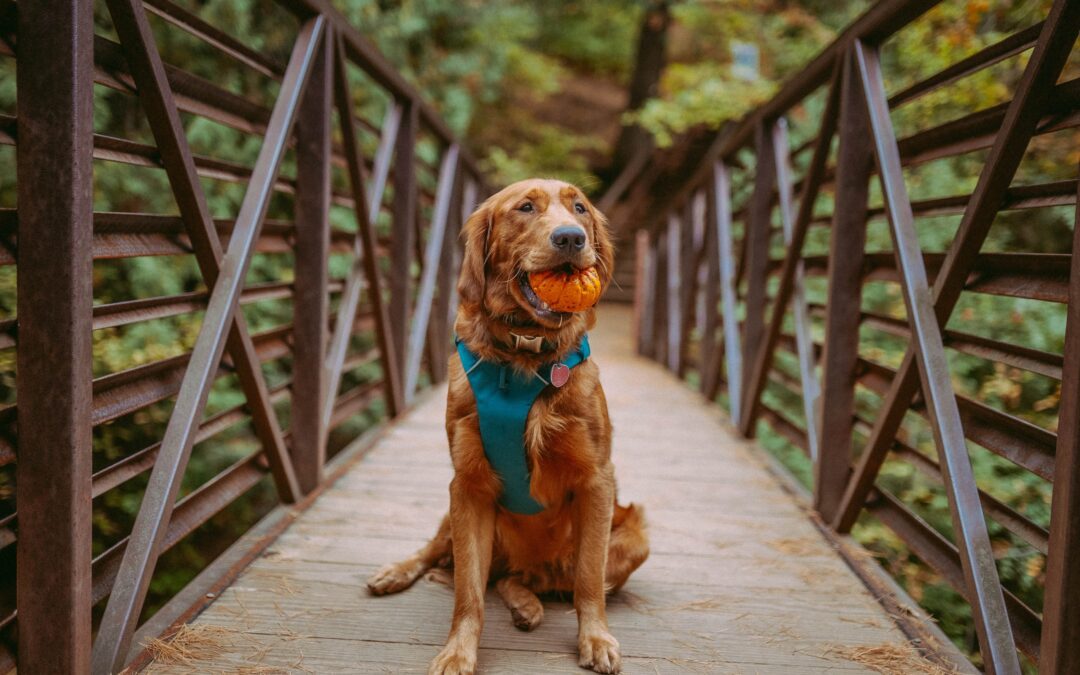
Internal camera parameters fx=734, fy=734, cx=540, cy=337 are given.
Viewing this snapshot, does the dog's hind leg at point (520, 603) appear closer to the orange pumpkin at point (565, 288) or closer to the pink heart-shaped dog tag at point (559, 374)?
the pink heart-shaped dog tag at point (559, 374)

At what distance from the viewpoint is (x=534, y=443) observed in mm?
1840

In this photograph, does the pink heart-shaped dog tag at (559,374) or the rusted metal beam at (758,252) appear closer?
the pink heart-shaped dog tag at (559,374)

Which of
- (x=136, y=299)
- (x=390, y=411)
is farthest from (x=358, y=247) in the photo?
(x=136, y=299)

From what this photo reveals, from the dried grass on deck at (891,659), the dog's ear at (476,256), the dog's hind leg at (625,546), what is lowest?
the dried grass on deck at (891,659)

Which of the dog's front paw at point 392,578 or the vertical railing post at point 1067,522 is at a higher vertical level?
Answer: the vertical railing post at point 1067,522

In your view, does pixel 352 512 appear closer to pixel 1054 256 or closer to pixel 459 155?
pixel 1054 256

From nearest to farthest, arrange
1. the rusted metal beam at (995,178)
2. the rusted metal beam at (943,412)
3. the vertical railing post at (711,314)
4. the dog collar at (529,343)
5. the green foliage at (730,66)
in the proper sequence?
1. the rusted metal beam at (995,178)
2. the rusted metal beam at (943,412)
3. the dog collar at (529,343)
4. the vertical railing post at (711,314)
5. the green foliage at (730,66)

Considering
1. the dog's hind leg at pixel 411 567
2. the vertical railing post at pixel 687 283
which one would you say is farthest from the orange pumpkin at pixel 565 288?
the vertical railing post at pixel 687 283

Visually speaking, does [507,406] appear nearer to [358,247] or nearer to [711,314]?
[358,247]

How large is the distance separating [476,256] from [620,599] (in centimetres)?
106

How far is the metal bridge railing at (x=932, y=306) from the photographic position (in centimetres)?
154

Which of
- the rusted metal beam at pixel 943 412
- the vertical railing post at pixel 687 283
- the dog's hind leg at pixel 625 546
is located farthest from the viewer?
the vertical railing post at pixel 687 283

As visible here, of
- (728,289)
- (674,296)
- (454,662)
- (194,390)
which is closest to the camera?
(454,662)

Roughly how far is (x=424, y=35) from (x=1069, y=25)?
6556 millimetres
